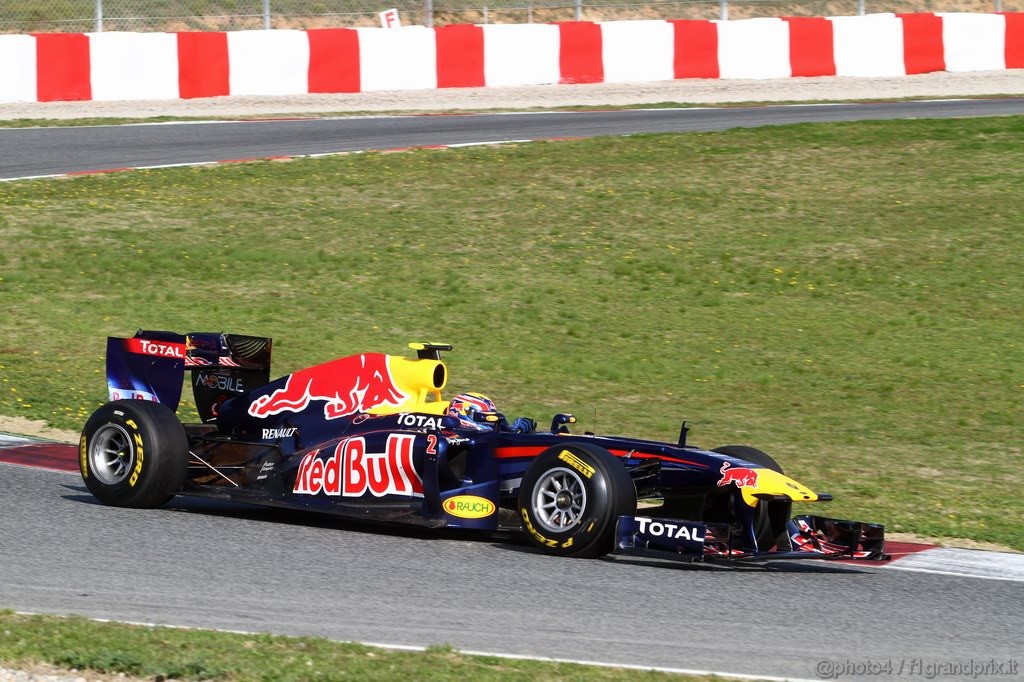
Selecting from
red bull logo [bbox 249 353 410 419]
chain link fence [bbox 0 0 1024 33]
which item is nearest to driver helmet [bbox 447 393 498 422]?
red bull logo [bbox 249 353 410 419]

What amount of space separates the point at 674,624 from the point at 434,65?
1957 centimetres

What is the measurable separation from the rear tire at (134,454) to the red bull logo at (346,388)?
2.27 ft

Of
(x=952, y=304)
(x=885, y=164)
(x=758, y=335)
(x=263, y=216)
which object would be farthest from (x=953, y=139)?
(x=263, y=216)

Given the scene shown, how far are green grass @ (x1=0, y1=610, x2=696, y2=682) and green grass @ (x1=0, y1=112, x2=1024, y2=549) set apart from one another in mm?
4002

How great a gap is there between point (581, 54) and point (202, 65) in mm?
6627

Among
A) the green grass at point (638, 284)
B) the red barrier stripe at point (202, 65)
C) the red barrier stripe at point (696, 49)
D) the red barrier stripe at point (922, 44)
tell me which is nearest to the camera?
the green grass at point (638, 284)

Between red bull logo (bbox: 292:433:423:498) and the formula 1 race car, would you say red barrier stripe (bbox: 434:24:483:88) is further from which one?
red bull logo (bbox: 292:433:423:498)

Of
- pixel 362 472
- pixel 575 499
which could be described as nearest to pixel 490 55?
pixel 362 472

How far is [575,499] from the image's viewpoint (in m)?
7.55

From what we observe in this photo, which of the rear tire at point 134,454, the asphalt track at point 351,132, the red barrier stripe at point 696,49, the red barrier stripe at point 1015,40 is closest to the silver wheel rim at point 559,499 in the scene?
the rear tire at point 134,454

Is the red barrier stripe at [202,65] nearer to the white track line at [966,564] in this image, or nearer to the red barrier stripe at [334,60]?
the red barrier stripe at [334,60]

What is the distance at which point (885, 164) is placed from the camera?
19.3 metres

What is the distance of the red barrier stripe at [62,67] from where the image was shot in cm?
2209

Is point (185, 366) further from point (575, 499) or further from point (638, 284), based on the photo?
point (638, 284)
